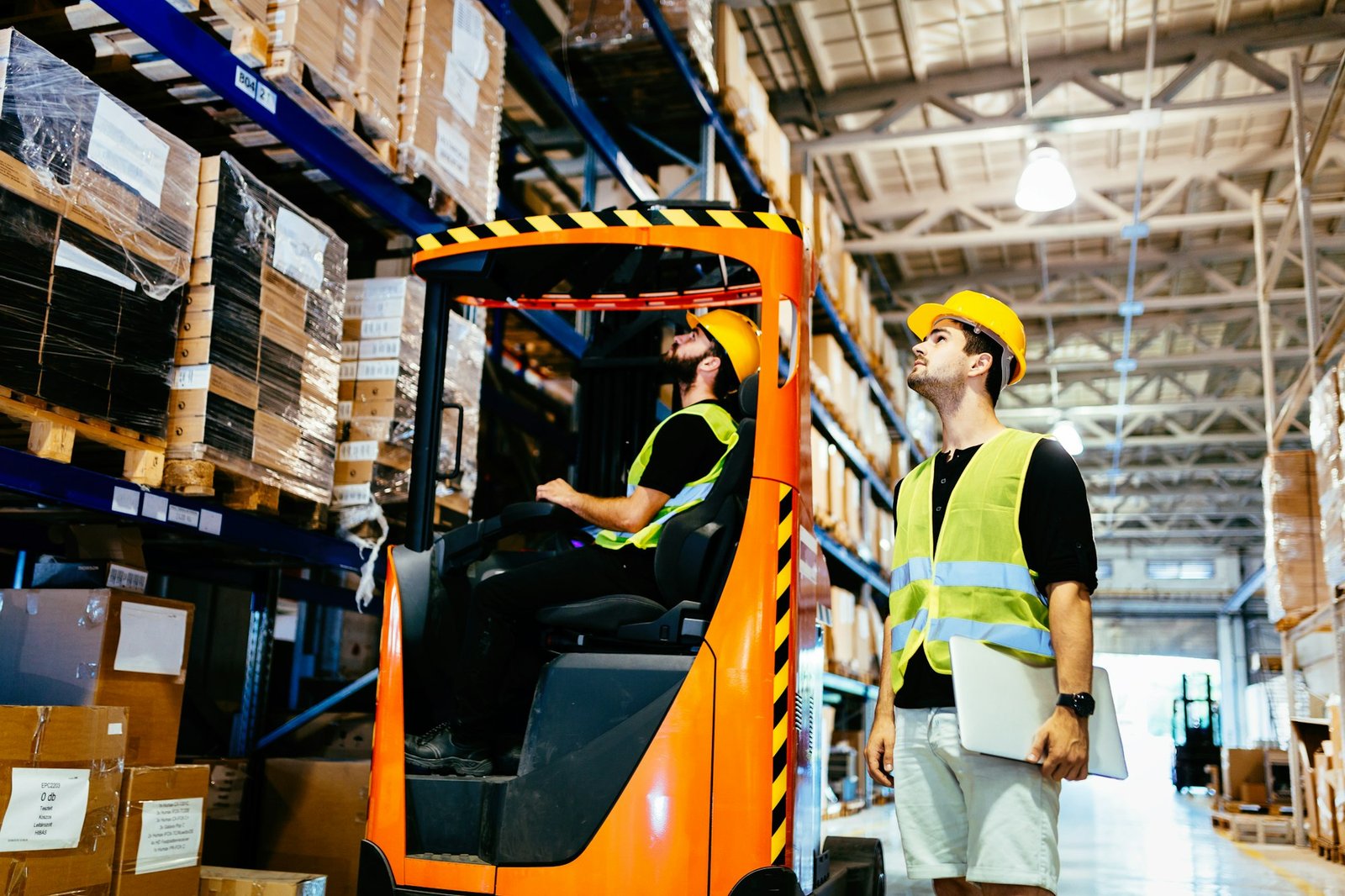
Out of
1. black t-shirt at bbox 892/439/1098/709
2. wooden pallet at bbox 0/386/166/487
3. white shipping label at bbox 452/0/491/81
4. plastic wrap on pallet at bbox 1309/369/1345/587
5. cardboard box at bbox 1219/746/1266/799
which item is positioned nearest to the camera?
black t-shirt at bbox 892/439/1098/709

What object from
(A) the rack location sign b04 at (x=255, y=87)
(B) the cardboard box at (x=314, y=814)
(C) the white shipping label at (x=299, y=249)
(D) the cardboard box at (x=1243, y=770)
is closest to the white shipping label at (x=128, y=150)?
(A) the rack location sign b04 at (x=255, y=87)

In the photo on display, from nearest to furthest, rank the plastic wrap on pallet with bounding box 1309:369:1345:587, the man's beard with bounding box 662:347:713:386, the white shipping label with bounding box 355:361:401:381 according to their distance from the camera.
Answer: the man's beard with bounding box 662:347:713:386 → the white shipping label with bounding box 355:361:401:381 → the plastic wrap on pallet with bounding box 1309:369:1345:587

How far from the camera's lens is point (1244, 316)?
51.9ft

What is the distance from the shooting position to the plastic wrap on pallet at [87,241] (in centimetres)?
292

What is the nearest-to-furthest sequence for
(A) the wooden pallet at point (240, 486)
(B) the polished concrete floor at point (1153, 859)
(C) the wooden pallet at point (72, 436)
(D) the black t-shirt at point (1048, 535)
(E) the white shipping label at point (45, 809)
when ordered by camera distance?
1. (D) the black t-shirt at point (1048, 535)
2. (E) the white shipping label at point (45, 809)
3. (C) the wooden pallet at point (72, 436)
4. (A) the wooden pallet at point (240, 486)
5. (B) the polished concrete floor at point (1153, 859)

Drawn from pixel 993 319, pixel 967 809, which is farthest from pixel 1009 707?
pixel 993 319

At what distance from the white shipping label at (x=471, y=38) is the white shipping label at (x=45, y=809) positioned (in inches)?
133

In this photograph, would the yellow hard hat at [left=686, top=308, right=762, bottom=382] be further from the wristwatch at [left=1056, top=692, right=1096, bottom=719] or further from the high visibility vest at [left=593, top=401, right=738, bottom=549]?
the wristwatch at [left=1056, top=692, right=1096, bottom=719]

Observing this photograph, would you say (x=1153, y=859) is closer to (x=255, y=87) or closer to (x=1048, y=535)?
(x=1048, y=535)

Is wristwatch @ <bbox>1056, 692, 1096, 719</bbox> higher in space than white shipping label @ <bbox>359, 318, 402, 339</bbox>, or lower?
lower

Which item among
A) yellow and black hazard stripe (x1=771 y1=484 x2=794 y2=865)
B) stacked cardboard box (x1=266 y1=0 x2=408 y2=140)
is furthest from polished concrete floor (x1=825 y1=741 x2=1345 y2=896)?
stacked cardboard box (x1=266 y1=0 x2=408 y2=140)

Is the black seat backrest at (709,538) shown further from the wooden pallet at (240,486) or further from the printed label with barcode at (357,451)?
the printed label with barcode at (357,451)

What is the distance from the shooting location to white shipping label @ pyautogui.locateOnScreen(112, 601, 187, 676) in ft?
10.9

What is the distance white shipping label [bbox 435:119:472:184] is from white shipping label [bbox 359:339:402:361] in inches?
32.0
